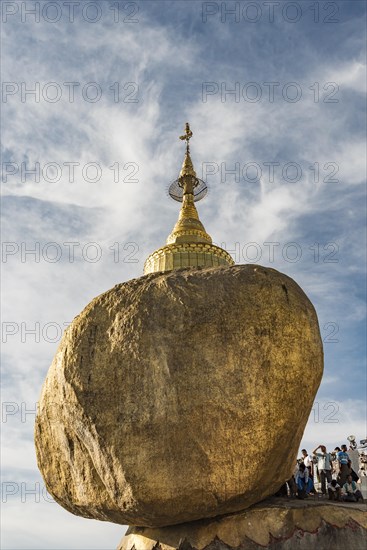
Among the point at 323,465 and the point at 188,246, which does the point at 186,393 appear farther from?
the point at 188,246

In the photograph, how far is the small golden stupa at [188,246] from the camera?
21.2 meters

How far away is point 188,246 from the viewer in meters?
21.9

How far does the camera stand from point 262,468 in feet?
25.4

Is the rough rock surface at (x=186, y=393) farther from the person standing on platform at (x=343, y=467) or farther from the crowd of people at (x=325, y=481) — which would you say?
the person standing on platform at (x=343, y=467)

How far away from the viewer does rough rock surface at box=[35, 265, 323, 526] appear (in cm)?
746

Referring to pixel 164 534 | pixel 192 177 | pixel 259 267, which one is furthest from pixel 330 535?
pixel 192 177

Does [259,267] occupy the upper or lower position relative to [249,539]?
upper

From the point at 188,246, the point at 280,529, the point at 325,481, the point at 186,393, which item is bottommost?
the point at 280,529

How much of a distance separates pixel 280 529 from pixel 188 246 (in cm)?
1474

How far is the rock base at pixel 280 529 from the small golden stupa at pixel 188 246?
11.8m

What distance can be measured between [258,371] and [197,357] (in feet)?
2.65

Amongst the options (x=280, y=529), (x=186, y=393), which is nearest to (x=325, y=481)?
(x=280, y=529)

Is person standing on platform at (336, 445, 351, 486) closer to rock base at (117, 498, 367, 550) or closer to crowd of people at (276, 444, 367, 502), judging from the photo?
crowd of people at (276, 444, 367, 502)

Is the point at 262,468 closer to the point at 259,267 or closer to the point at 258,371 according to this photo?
the point at 258,371
